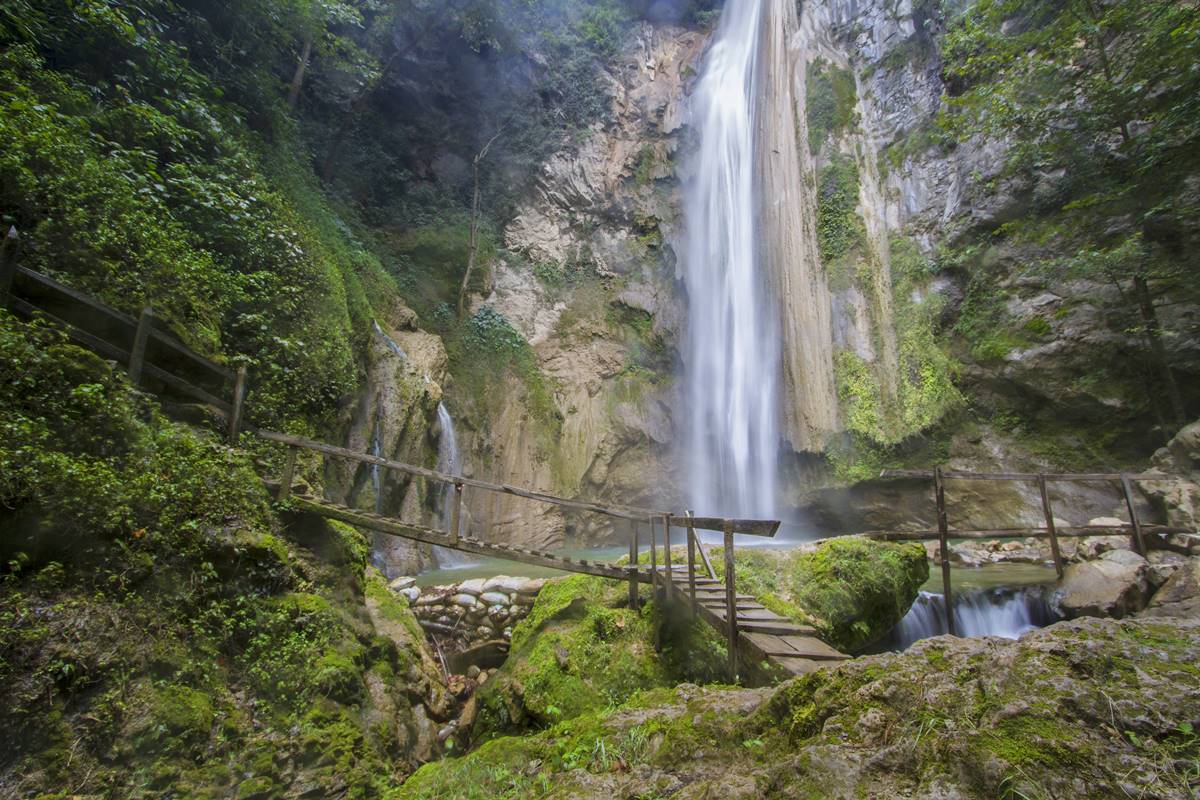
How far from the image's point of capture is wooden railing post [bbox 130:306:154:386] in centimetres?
431

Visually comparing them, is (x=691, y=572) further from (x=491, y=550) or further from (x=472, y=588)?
(x=472, y=588)

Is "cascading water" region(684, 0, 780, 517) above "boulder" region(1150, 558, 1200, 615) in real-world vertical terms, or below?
above

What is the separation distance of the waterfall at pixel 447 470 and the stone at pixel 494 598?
13.9ft

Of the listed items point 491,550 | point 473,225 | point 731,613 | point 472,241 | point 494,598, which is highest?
point 473,225

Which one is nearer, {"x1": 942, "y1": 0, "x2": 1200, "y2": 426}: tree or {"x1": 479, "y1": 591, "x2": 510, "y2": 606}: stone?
{"x1": 479, "y1": 591, "x2": 510, "y2": 606}: stone

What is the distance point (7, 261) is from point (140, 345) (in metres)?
0.99

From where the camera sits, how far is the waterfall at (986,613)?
7281mm

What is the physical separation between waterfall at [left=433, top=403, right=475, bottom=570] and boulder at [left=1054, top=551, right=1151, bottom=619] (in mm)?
9958

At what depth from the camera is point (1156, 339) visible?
10695mm

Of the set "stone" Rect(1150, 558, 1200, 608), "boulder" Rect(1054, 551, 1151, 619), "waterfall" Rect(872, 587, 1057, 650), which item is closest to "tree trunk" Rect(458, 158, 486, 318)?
"waterfall" Rect(872, 587, 1057, 650)

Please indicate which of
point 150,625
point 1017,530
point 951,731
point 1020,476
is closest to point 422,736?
point 150,625

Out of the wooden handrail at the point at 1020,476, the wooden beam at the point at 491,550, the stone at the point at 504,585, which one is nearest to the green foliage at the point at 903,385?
the wooden handrail at the point at 1020,476

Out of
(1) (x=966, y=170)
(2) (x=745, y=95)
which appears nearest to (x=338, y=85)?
(2) (x=745, y=95)

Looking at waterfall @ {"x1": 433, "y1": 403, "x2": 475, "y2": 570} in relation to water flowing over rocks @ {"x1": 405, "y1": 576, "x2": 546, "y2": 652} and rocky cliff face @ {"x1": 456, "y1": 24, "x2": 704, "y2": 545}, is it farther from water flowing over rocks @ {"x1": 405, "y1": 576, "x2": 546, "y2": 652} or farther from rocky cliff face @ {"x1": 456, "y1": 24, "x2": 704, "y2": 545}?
water flowing over rocks @ {"x1": 405, "y1": 576, "x2": 546, "y2": 652}
